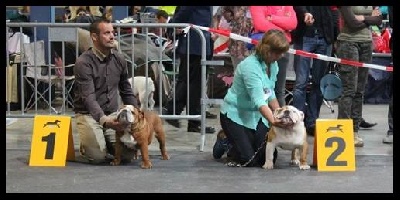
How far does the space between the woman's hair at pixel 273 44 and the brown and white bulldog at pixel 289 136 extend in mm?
359

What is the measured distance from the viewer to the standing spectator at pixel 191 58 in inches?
207

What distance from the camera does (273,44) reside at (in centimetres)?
396

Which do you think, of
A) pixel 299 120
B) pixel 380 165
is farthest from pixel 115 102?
pixel 380 165

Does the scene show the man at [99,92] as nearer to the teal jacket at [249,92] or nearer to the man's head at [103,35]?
the man's head at [103,35]

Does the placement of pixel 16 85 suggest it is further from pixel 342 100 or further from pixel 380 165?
pixel 380 165

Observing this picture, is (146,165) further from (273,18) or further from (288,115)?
(273,18)

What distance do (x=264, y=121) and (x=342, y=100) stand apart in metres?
1.05

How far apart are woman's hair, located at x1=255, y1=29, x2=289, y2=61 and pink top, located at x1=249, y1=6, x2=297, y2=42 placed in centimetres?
91

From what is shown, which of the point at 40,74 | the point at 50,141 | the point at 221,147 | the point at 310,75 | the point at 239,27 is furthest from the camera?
the point at 40,74

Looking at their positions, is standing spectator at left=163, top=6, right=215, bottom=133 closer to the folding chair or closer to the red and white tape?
the red and white tape

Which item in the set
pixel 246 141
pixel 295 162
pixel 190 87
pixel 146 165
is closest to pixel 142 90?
pixel 190 87

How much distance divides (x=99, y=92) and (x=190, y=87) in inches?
50.1

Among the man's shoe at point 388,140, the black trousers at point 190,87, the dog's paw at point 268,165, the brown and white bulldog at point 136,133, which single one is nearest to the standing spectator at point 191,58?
the black trousers at point 190,87
